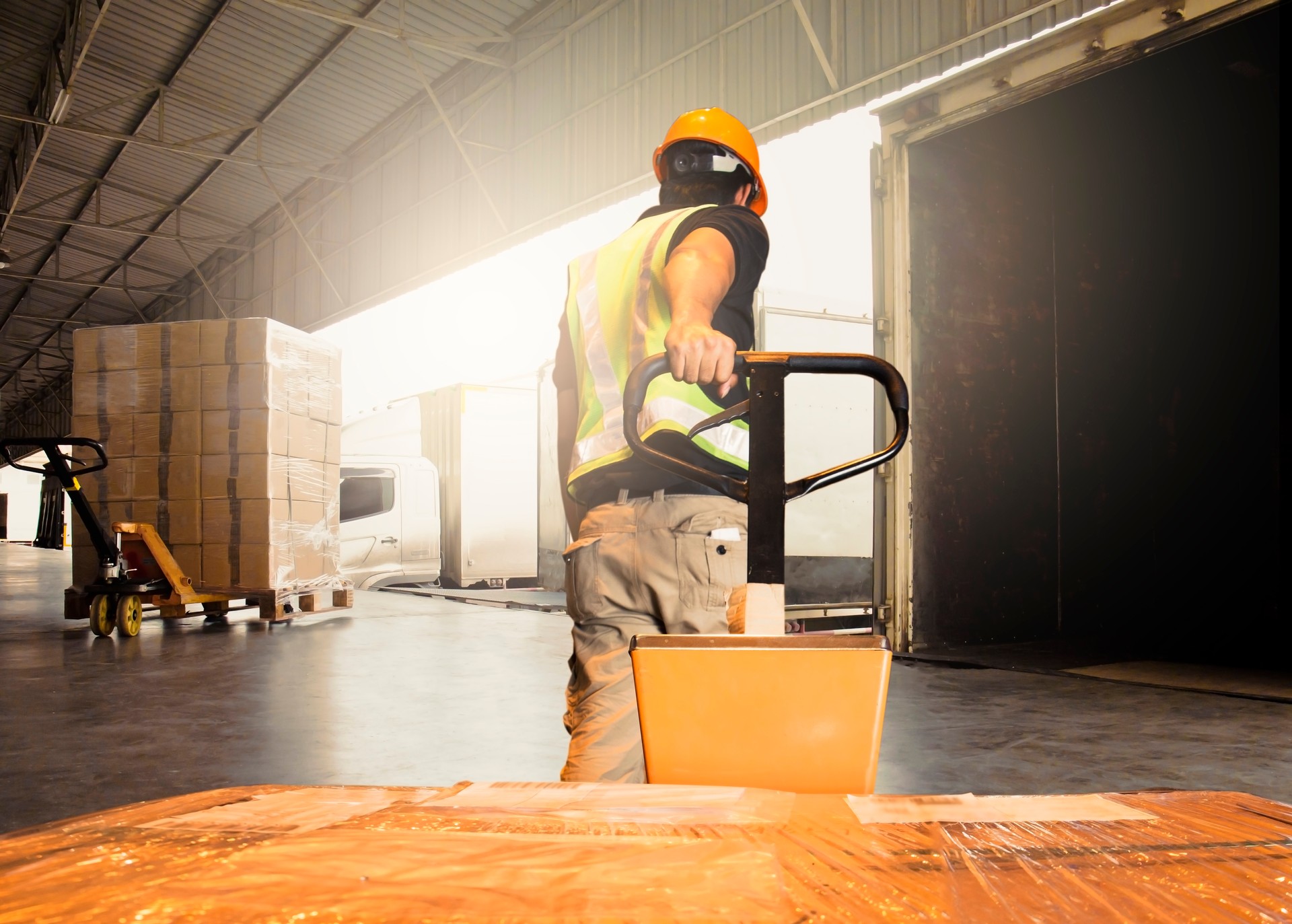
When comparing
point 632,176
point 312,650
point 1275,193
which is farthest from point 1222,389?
point 312,650

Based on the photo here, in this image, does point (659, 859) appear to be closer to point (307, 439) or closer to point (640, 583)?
point (640, 583)

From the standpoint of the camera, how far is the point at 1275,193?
7.47 m

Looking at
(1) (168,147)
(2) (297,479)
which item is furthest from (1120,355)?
(1) (168,147)

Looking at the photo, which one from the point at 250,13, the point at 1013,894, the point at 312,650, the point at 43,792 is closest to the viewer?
the point at 1013,894

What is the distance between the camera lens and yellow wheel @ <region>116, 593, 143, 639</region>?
7379 mm

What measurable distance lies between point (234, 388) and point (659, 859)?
322 inches

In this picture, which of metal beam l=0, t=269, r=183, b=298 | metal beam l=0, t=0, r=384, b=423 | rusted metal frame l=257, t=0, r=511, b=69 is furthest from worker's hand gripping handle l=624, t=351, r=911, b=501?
metal beam l=0, t=269, r=183, b=298

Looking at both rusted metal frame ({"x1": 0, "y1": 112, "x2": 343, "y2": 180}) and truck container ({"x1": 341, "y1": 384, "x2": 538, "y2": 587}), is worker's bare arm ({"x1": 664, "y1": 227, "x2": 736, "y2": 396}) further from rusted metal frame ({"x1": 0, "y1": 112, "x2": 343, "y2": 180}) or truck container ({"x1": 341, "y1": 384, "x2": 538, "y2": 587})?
rusted metal frame ({"x1": 0, "y1": 112, "x2": 343, "y2": 180})

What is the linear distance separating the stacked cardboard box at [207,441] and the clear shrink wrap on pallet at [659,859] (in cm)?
759

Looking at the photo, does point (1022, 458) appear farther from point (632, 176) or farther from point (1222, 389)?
point (632, 176)

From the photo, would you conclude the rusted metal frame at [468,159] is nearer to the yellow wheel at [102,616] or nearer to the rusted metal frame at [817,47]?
the rusted metal frame at [817,47]

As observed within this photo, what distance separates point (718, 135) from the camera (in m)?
2.05

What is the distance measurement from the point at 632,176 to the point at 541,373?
2477 millimetres

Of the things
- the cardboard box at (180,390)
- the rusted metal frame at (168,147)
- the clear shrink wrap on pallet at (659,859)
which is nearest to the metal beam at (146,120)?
the rusted metal frame at (168,147)
